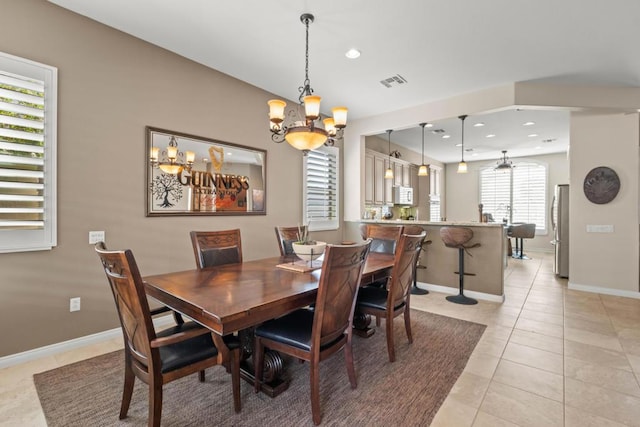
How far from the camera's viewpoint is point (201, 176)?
11.6 feet

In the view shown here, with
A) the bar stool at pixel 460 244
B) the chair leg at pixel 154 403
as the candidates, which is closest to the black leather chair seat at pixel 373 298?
the chair leg at pixel 154 403

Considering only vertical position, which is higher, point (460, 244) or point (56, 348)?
point (460, 244)

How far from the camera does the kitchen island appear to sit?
4.09 metres

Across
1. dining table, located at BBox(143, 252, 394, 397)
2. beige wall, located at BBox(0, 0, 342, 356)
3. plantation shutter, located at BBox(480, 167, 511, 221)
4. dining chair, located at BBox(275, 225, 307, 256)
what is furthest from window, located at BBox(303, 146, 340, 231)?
plantation shutter, located at BBox(480, 167, 511, 221)

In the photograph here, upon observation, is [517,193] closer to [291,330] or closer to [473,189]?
[473,189]

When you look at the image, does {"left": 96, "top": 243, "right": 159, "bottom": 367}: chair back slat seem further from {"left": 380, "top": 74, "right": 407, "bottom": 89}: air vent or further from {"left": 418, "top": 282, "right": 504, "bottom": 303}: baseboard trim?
{"left": 418, "top": 282, "right": 504, "bottom": 303}: baseboard trim

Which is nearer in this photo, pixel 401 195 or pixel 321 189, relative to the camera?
pixel 321 189

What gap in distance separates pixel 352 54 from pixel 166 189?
8.35 feet

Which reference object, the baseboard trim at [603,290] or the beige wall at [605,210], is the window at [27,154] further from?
the baseboard trim at [603,290]

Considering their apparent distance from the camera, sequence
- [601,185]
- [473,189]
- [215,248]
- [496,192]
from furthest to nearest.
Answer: [473,189] → [496,192] → [601,185] → [215,248]

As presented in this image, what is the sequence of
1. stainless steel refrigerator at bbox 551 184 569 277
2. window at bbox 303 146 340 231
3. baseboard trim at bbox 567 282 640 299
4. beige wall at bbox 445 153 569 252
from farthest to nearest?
Answer: beige wall at bbox 445 153 569 252 < stainless steel refrigerator at bbox 551 184 569 277 < window at bbox 303 146 340 231 < baseboard trim at bbox 567 282 640 299

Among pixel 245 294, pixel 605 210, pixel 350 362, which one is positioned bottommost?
pixel 350 362

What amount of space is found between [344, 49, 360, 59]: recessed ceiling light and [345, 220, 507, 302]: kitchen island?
8.50 ft

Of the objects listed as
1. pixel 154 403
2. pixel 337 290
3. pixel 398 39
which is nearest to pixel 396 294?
pixel 337 290
